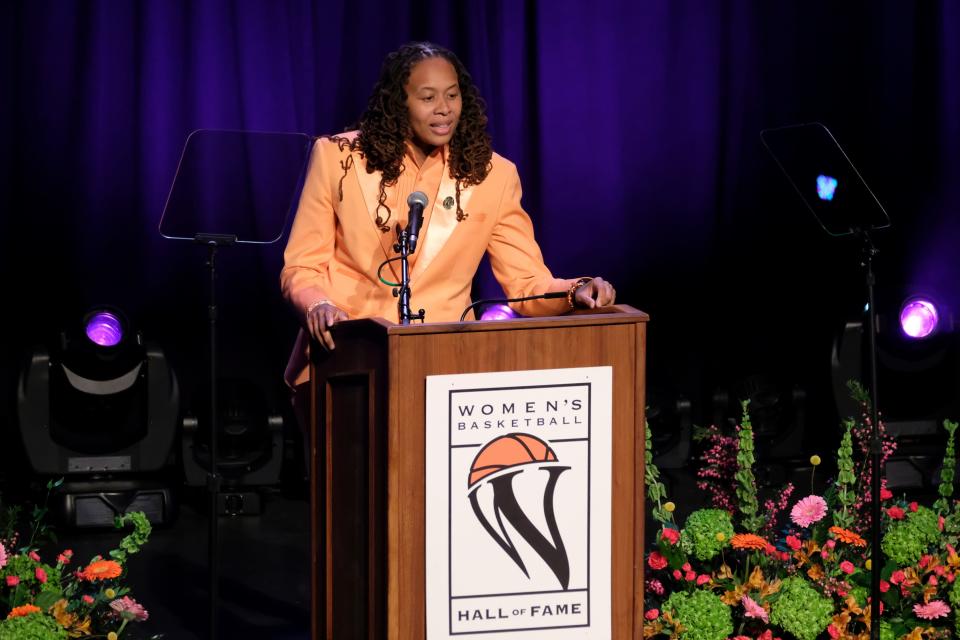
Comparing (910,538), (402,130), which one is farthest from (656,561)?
(402,130)

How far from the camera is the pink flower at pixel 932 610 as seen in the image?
11.0 ft

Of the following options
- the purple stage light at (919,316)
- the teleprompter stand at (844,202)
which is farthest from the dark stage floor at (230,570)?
the purple stage light at (919,316)

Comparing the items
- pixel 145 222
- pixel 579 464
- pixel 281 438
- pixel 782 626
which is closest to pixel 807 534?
pixel 782 626

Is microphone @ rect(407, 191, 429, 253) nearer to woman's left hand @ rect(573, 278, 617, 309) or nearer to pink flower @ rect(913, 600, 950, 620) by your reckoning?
woman's left hand @ rect(573, 278, 617, 309)

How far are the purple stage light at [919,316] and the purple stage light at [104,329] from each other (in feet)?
9.41

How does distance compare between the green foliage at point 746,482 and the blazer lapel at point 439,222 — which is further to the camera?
the green foliage at point 746,482

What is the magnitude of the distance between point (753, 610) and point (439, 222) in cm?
116

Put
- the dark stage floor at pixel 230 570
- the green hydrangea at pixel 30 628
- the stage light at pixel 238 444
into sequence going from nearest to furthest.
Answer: the green hydrangea at pixel 30 628 < the dark stage floor at pixel 230 570 < the stage light at pixel 238 444

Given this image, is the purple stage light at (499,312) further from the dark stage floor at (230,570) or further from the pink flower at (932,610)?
the pink flower at (932,610)

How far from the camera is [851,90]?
19.7 feet

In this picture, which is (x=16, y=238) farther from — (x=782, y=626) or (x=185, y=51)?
(x=782, y=626)

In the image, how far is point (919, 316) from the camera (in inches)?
211

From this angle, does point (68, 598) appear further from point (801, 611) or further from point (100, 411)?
point (100, 411)

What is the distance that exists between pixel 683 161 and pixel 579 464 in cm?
358
